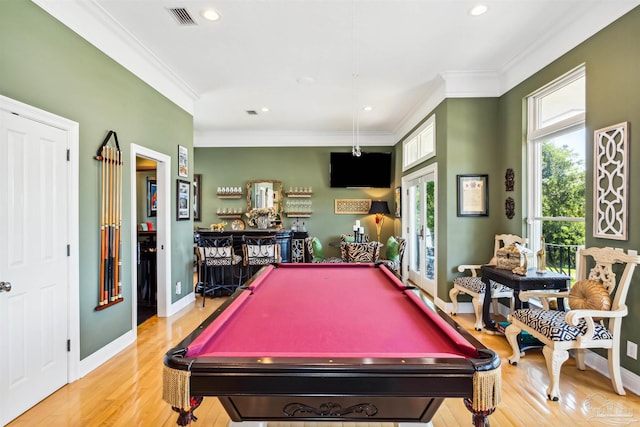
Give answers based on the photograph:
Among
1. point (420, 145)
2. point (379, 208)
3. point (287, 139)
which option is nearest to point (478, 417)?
point (420, 145)

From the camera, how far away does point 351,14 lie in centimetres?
299

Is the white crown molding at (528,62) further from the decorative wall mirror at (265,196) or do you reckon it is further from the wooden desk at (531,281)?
the decorative wall mirror at (265,196)

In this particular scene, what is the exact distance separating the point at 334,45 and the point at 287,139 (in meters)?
4.01

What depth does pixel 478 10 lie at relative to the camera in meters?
2.94

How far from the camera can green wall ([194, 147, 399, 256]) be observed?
24.7 ft

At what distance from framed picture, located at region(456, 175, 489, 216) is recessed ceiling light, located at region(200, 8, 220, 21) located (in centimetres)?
347

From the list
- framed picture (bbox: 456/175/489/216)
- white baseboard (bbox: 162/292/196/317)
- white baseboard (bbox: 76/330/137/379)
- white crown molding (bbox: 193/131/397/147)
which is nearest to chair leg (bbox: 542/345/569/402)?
framed picture (bbox: 456/175/489/216)

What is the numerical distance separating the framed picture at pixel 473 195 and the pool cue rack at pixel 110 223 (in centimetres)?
413

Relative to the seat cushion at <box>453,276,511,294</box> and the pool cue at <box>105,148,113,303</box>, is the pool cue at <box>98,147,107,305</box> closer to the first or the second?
the pool cue at <box>105,148,113,303</box>

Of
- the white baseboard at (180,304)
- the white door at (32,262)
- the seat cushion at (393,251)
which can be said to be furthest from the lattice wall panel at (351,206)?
the white door at (32,262)

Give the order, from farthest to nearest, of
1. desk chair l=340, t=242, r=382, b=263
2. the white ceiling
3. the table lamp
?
the table lamp, desk chair l=340, t=242, r=382, b=263, the white ceiling

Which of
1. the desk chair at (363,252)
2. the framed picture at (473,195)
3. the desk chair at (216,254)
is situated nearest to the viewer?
the framed picture at (473,195)

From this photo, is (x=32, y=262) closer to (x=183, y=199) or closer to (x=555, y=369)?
(x=183, y=199)

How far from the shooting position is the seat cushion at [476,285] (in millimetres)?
3846
